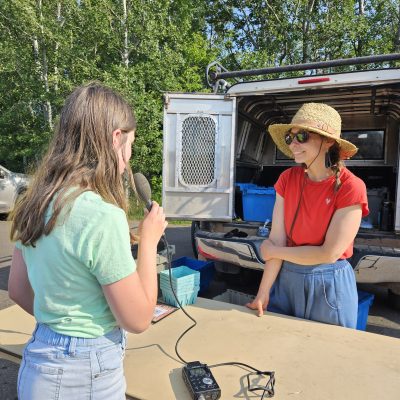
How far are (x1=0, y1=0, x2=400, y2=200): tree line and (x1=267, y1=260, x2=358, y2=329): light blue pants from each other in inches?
396

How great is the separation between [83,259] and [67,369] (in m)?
0.36

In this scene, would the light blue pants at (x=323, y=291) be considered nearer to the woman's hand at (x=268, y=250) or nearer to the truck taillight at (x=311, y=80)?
the woman's hand at (x=268, y=250)

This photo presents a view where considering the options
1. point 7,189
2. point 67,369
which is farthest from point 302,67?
point 7,189

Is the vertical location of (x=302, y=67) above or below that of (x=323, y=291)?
above

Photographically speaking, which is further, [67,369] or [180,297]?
[180,297]

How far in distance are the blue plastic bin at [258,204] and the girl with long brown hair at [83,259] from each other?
3915mm

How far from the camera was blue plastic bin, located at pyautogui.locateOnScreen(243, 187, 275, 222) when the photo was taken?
16.5 ft

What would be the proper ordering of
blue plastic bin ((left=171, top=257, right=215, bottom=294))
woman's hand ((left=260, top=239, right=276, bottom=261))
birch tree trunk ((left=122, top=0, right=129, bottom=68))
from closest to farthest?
woman's hand ((left=260, top=239, right=276, bottom=261)) < blue plastic bin ((left=171, top=257, right=215, bottom=294)) < birch tree trunk ((left=122, top=0, right=129, bottom=68))

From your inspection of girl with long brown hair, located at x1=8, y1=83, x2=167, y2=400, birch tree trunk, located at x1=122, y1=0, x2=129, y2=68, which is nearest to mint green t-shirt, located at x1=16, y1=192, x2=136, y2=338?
girl with long brown hair, located at x1=8, y1=83, x2=167, y2=400

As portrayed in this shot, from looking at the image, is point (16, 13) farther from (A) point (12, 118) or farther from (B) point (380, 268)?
(B) point (380, 268)

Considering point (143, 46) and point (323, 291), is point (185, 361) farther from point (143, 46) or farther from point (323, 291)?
point (143, 46)

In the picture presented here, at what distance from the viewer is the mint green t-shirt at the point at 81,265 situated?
3.52ft

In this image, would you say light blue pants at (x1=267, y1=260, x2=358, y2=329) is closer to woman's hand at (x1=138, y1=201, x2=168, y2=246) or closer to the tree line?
woman's hand at (x1=138, y1=201, x2=168, y2=246)

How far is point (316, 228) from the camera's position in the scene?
6.65 feet
